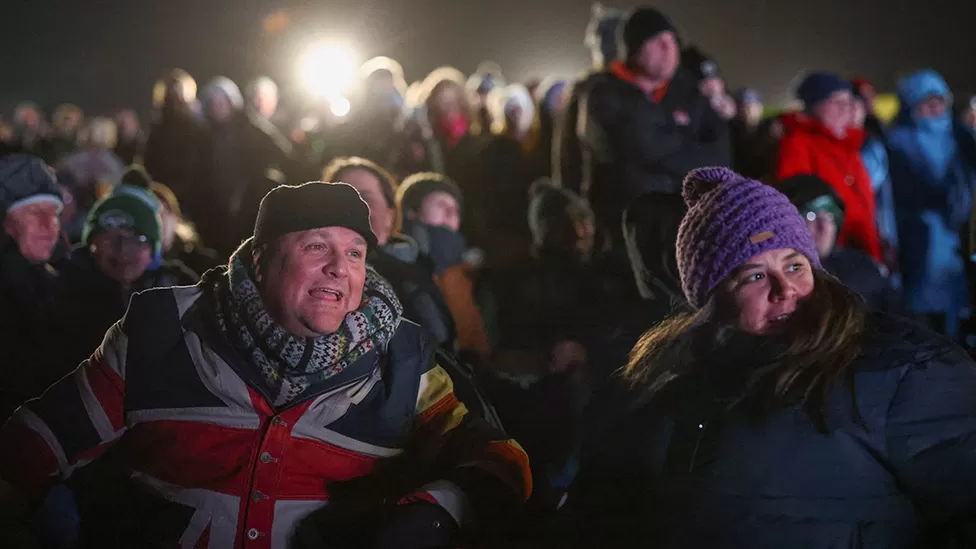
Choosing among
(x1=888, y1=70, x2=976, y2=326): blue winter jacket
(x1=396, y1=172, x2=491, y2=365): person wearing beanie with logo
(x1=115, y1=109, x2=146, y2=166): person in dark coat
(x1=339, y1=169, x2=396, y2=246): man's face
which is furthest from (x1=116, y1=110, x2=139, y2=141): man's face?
(x1=888, y1=70, x2=976, y2=326): blue winter jacket

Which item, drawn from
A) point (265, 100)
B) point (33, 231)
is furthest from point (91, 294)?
point (265, 100)

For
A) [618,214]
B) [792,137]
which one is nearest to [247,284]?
[618,214]

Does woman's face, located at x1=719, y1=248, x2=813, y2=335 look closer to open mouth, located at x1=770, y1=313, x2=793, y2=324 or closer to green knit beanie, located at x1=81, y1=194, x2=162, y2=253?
open mouth, located at x1=770, y1=313, x2=793, y2=324

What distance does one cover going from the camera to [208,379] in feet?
6.93

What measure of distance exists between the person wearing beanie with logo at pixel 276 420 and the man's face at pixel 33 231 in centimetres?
129

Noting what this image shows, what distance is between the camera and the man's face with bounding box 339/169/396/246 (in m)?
3.27

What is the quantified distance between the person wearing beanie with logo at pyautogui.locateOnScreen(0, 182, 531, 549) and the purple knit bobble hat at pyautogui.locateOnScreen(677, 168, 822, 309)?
27.3 inches

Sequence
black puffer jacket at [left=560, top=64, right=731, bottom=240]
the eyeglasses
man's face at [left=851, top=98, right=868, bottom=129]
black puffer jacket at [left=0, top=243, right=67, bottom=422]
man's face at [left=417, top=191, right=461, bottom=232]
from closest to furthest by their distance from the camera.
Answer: black puffer jacket at [left=0, top=243, right=67, bottom=422]
the eyeglasses
black puffer jacket at [left=560, top=64, right=731, bottom=240]
man's face at [left=417, top=191, right=461, bottom=232]
man's face at [left=851, top=98, right=868, bottom=129]

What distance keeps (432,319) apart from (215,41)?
145cm

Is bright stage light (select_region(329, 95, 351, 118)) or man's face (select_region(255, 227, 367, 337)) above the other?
bright stage light (select_region(329, 95, 351, 118))

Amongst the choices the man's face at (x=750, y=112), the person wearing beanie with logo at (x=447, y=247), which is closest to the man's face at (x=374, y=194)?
→ the person wearing beanie with logo at (x=447, y=247)

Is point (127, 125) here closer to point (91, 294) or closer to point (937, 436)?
point (91, 294)

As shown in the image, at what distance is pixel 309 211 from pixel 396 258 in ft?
3.33

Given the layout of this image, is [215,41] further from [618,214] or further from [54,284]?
[618,214]
